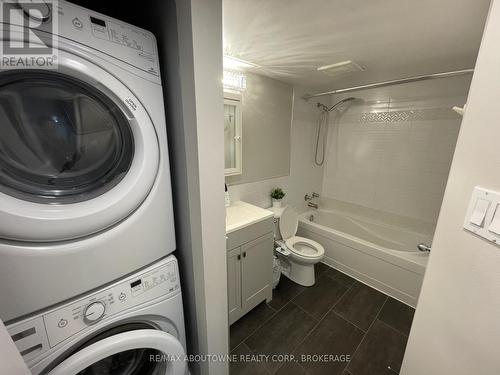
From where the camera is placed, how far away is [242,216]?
1.54 metres

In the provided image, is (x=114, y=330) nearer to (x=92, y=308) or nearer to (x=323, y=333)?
(x=92, y=308)

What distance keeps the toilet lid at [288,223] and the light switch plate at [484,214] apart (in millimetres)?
1502

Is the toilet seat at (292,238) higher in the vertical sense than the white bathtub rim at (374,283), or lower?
higher

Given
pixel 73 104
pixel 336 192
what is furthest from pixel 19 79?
pixel 336 192

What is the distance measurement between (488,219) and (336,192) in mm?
2401

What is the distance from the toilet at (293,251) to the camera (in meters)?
1.88

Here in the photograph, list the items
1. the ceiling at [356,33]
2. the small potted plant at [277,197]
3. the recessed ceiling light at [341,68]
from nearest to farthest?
the ceiling at [356,33] < the recessed ceiling light at [341,68] < the small potted plant at [277,197]

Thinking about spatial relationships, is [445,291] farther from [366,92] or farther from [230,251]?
[366,92]

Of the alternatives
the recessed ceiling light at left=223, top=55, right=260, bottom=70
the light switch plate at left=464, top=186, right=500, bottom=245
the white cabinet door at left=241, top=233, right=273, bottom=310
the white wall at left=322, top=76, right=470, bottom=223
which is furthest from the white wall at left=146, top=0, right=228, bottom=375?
the white wall at left=322, top=76, right=470, bottom=223

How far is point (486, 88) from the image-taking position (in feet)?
1.77

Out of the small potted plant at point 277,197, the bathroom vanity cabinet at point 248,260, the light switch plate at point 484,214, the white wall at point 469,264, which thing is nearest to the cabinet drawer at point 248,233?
the bathroom vanity cabinet at point 248,260

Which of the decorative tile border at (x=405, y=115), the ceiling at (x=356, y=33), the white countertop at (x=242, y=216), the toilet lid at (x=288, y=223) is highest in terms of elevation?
the ceiling at (x=356, y=33)

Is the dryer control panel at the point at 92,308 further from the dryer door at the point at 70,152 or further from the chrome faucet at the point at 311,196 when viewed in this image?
the chrome faucet at the point at 311,196

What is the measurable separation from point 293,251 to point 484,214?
148 centimetres
